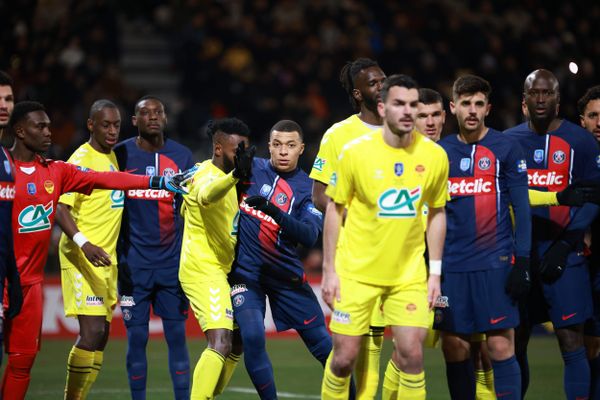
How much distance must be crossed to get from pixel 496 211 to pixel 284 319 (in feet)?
6.97

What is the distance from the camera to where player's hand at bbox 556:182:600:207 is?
767cm

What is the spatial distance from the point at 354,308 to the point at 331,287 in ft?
0.69

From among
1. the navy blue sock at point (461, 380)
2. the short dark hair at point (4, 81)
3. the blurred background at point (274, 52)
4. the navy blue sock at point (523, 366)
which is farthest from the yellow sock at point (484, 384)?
the blurred background at point (274, 52)

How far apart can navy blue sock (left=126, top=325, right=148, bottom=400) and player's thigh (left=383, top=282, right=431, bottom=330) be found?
3.04 m

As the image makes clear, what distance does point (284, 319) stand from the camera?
8602mm

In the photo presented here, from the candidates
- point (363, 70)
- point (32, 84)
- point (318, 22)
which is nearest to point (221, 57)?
point (318, 22)

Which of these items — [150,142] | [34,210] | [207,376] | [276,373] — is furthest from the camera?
[276,373]

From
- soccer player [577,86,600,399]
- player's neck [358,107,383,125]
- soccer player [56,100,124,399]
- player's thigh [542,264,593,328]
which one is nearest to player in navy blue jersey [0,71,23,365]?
soccer player [56,100,124,399]

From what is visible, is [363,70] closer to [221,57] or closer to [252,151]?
[252,151]

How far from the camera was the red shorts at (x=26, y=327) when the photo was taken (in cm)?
741

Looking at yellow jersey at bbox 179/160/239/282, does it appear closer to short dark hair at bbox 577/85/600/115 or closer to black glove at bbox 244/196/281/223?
black glove at bbox 244/196/281/223

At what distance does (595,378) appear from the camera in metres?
8.35

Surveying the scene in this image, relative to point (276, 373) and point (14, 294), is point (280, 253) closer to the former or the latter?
point (14, 294)

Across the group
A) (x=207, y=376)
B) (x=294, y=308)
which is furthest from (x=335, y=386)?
(x=294, y=308)
